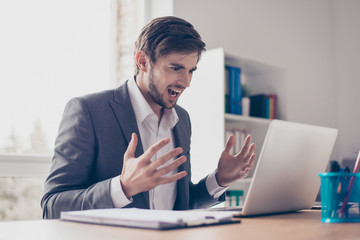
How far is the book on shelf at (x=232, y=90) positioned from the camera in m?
3.05

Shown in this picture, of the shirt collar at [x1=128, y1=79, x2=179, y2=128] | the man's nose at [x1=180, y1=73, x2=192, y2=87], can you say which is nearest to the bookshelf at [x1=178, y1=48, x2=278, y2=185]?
the man's nose at [x1=180, y1=73, x2=192, y2=87]

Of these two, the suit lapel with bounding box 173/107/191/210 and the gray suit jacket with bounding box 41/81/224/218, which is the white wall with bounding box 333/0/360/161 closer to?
the suit lapel with bounding box 173/107/191/210

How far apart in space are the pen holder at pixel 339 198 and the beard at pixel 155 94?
99 centimetres

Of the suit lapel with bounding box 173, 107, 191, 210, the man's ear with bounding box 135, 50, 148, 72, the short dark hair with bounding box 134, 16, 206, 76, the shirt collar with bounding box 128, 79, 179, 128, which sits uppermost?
the short dark hair with bounding box 134, 16, 206, 76

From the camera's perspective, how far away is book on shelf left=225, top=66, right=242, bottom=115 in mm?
3053

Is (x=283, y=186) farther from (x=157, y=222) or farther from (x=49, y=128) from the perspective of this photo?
(x=49, y=128)

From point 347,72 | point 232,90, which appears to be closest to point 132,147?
point 232,90

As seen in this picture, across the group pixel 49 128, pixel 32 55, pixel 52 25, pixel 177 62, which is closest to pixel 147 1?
pixel 52 25

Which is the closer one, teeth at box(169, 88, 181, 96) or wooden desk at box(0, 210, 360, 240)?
wooden desk at box(0, 210, 360, 240)

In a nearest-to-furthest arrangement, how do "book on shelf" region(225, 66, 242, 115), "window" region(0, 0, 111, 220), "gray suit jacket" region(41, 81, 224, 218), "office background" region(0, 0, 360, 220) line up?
"gray suit jacket" region(41, 81, 224, 218) → "window" region(0, 0, 111, 220) → "office background" region(0, 0, 360, 220) → "book on shelf" region(225, 66, 242, 115)

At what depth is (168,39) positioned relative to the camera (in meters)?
1.95

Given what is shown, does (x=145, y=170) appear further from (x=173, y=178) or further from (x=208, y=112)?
(x=208, y=112)

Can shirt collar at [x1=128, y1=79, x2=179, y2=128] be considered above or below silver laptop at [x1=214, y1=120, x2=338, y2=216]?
above

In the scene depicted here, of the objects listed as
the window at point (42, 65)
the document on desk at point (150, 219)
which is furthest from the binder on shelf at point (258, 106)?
the document on desk at point (150, 219)
